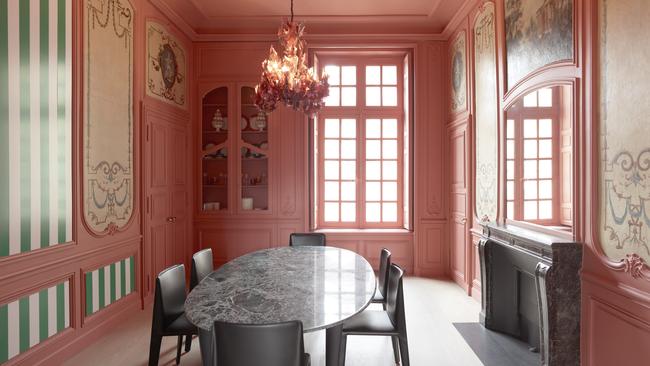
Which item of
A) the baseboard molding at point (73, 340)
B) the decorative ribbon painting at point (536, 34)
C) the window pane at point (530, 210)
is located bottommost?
the baseboard molding at point (73, 340)

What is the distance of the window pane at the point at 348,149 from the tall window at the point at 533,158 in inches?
102

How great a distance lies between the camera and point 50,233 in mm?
2746

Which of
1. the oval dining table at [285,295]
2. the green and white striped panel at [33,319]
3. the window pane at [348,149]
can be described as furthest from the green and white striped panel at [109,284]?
the window pane at [348,149]

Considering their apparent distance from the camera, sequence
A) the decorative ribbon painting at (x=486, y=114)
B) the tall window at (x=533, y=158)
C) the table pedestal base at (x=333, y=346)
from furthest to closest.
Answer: the decorative ribbon painting at (x=486, y=114), the tall window at (x=533, y=158), the table pedestal base at (x=333, y=346)

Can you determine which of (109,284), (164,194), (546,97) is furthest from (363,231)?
(109,284)

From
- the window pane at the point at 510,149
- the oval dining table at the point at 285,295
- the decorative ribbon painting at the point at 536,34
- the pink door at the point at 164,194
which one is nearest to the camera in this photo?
the oval dining table at the point at 285,295

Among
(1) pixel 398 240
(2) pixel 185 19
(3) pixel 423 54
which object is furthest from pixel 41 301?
(3) pixel 423 54

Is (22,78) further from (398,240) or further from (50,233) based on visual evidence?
(398,240)

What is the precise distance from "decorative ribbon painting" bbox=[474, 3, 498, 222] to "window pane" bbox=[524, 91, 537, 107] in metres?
0.57

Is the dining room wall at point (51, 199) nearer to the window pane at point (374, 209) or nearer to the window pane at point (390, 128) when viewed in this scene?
the window pane at point (374, 209)

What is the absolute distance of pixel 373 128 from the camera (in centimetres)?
570

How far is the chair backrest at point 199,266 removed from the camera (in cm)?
280

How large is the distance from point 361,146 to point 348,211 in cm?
107

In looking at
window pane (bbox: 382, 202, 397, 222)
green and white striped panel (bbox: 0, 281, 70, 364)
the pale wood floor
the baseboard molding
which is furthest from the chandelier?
window pane (bbox: 382, 202, 397, 222)
